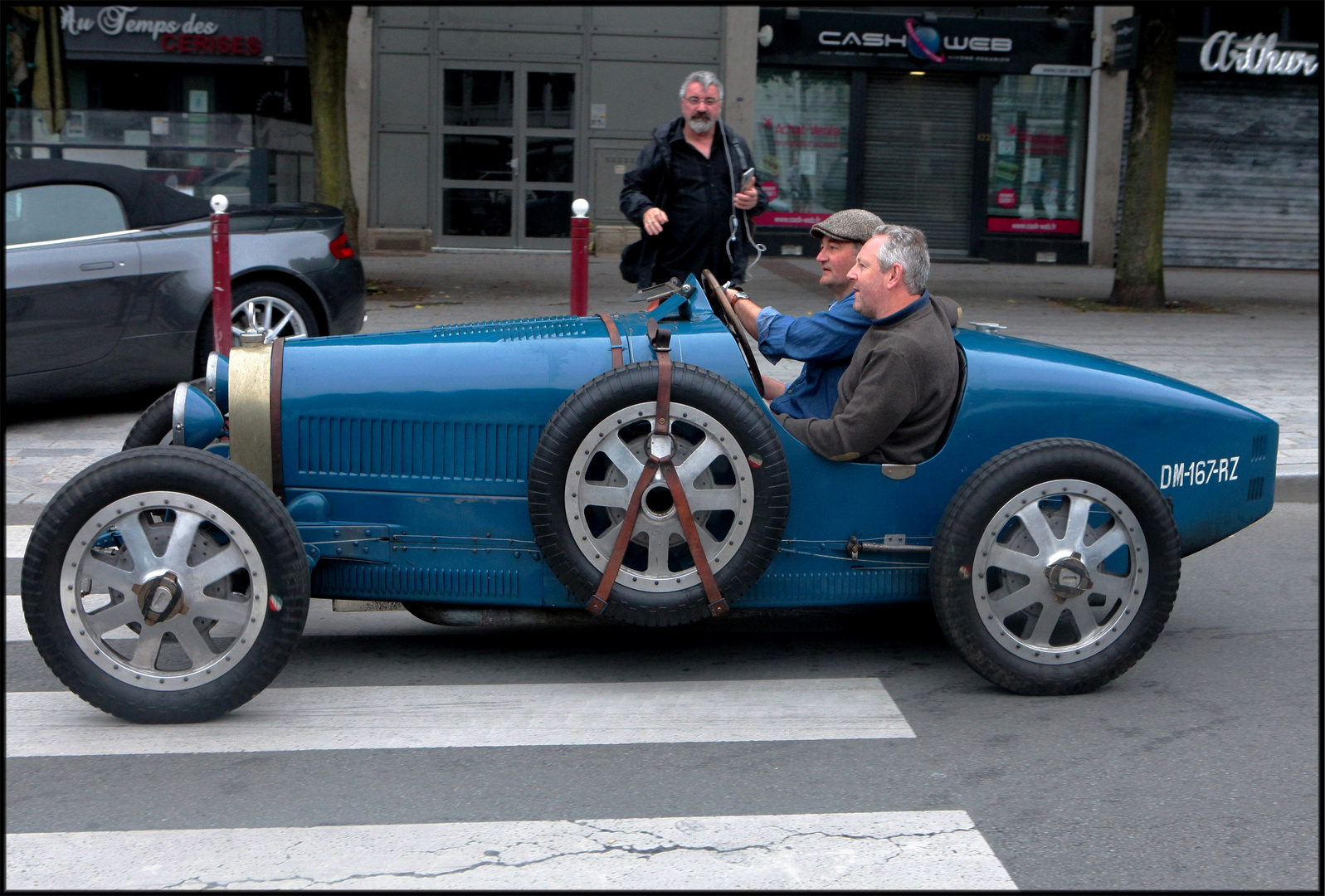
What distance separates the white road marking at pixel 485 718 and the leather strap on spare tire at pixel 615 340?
3.31 ft

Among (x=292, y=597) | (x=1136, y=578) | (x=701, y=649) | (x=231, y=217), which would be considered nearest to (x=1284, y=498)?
(x=1136, y=578)

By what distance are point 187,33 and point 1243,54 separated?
50.0ft

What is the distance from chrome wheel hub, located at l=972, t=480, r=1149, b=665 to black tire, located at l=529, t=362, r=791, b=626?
2.14 ft

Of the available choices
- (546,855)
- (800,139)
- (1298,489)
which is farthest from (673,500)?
(800,139)

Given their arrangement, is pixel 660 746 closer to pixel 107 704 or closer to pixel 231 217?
pixel 107 704

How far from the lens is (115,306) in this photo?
7.54 m

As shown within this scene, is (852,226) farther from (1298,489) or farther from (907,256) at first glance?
(1298,489)

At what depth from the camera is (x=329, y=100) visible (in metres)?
13.1

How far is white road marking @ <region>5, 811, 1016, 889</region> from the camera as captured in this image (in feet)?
9.27

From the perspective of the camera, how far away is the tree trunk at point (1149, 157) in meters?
13.0

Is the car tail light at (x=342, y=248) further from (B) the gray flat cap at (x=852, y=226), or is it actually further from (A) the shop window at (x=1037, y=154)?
(A) the shop window at (x=1037, y=154)

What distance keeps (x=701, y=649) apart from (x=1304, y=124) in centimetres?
1897

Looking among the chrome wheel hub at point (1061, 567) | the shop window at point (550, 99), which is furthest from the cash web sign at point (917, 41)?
the chrome wheel hub at point (1061, 567)

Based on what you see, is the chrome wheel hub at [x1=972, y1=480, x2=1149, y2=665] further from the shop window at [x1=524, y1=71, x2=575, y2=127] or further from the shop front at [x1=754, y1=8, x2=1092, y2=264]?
the shop window at [x1=524, y1=71, x2=575, y2=127]
